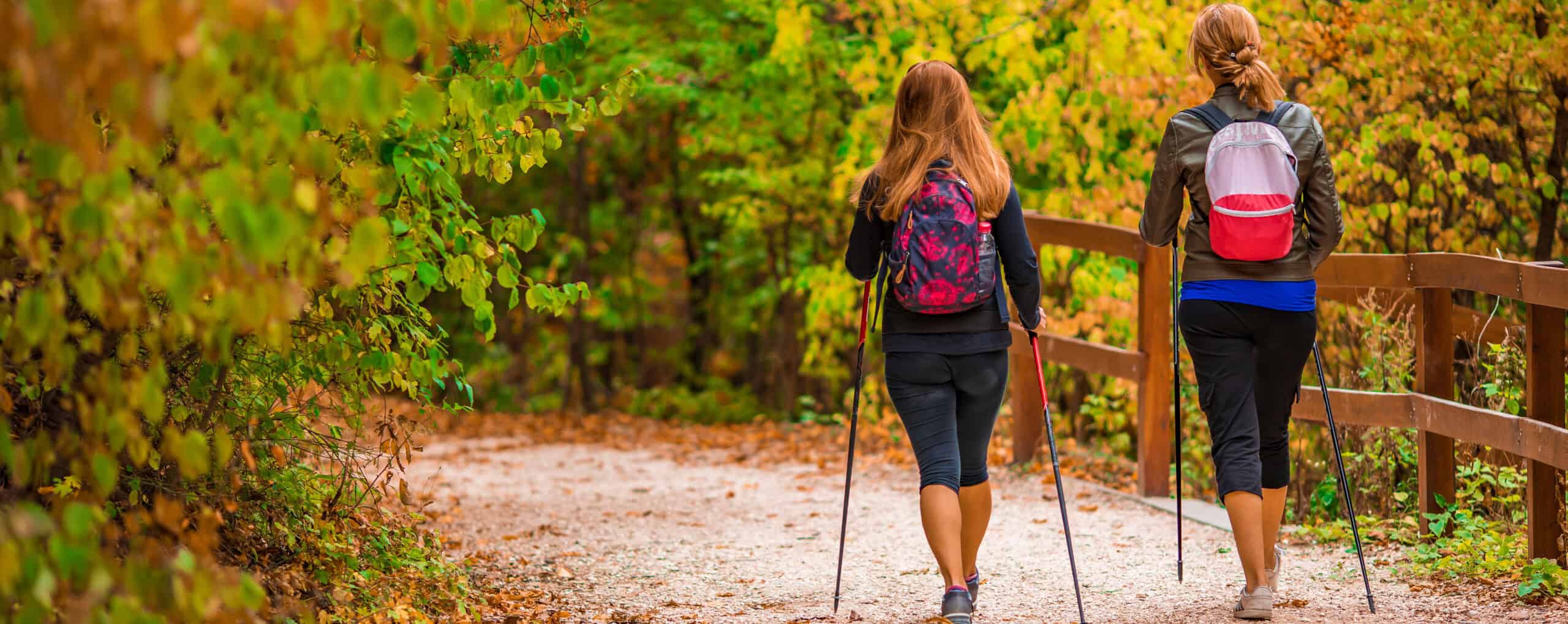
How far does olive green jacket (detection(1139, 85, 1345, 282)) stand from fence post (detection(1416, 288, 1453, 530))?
114 cm

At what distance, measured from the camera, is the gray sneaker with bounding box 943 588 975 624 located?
3.71m

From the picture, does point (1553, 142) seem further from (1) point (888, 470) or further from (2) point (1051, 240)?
(1) point (888, 470)

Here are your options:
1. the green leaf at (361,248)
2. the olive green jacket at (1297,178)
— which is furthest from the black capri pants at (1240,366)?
the green leaf at (361,248)

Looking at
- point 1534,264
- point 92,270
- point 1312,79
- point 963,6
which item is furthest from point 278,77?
point 963,6

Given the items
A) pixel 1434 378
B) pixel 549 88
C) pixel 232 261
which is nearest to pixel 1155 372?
pixel 1434 378

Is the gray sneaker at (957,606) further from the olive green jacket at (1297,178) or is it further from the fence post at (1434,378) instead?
the fence post at (1434,378)

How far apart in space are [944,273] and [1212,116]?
900 mm

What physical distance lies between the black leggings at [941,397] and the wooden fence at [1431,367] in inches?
66.0

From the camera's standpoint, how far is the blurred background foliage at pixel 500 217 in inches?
64.9

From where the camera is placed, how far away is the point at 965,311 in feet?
12.2

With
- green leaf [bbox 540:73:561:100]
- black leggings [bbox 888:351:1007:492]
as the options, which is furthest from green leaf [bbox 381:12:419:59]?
black leggings [bbox 888:351:1007:492]

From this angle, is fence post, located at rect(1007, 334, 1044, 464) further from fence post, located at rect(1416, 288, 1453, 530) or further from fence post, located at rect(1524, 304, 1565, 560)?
fence post, located at rect(1524, 304, 1565, 560)

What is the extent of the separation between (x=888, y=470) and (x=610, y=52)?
5.30m

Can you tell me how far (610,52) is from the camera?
37.8ft
